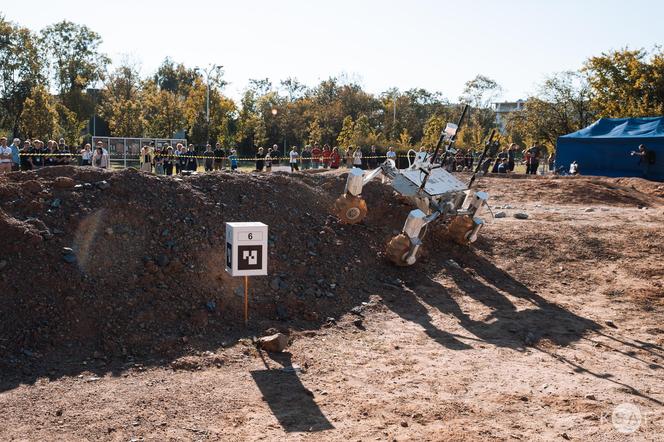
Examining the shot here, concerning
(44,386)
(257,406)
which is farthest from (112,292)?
(257,406)

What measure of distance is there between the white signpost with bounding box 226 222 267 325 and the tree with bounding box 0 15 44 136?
48.0 metres

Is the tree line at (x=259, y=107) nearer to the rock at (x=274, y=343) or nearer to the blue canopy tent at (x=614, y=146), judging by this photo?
the blue canopy tent at (x=614, y=146)

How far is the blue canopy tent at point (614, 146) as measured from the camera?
28.5 m

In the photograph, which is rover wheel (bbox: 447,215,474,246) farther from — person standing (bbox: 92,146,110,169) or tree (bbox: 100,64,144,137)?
tree (bbox: 100,64,144,137)

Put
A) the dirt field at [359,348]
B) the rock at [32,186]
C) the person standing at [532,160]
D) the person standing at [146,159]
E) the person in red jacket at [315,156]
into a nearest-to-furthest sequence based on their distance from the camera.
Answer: the dirt field at [359,348], the rock at [32,186], the person standing at [146,159], the person standing at [532,160], the person in red jacket at [315,156]

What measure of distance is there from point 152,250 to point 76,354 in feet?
8.36

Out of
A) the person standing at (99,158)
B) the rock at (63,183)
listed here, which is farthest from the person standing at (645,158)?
the rock at (63,183)

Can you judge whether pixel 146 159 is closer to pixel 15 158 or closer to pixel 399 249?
pixel 15 158

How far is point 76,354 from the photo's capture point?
802 centimetres

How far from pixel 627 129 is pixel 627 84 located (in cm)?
1228

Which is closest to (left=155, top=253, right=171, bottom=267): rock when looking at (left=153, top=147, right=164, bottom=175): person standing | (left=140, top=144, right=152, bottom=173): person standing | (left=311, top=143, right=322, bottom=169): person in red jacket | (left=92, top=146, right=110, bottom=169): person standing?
(left=92, top=146, right=110, bottom=169): person standing

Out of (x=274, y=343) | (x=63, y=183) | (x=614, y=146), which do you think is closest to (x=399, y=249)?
(x=274, y=343)

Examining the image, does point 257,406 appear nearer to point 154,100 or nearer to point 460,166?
point 460,166

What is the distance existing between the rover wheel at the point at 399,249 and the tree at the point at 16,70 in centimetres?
4679
